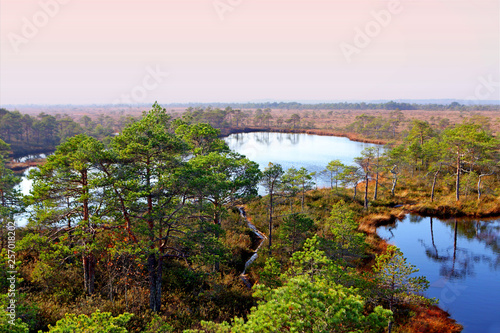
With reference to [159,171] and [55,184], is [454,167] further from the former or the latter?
[55,184]

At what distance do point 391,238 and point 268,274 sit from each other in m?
16.6

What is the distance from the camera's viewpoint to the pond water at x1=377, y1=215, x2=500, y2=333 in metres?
16.4

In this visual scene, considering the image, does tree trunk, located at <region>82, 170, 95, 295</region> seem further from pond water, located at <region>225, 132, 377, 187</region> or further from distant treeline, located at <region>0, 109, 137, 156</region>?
distant treeline, located at <region>0, 109, 137, 156</region>

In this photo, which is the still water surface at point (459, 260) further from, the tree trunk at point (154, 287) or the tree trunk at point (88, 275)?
the tree trunk at point (154, 287)

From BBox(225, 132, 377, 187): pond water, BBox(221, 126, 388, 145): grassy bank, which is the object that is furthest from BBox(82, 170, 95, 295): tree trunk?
BBox(221, 126, 388, 145): grassy bank

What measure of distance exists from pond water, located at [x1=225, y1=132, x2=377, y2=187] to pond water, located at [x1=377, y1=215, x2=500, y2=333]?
16.7 meters

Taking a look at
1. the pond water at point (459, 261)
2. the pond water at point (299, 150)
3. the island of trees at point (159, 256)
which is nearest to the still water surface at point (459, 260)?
the pond water at point (459, 261)

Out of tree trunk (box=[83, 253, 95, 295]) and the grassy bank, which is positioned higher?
the grassy bank

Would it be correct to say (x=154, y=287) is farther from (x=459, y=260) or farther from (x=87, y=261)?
(x=459, y=260)

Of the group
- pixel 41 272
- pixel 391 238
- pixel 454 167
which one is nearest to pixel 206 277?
pixel 41 272

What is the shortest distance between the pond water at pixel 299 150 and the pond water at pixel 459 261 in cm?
1666

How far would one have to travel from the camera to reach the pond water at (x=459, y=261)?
1641cm

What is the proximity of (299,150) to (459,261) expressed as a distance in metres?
50.9

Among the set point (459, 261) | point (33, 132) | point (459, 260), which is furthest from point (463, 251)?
point (33, 132)
